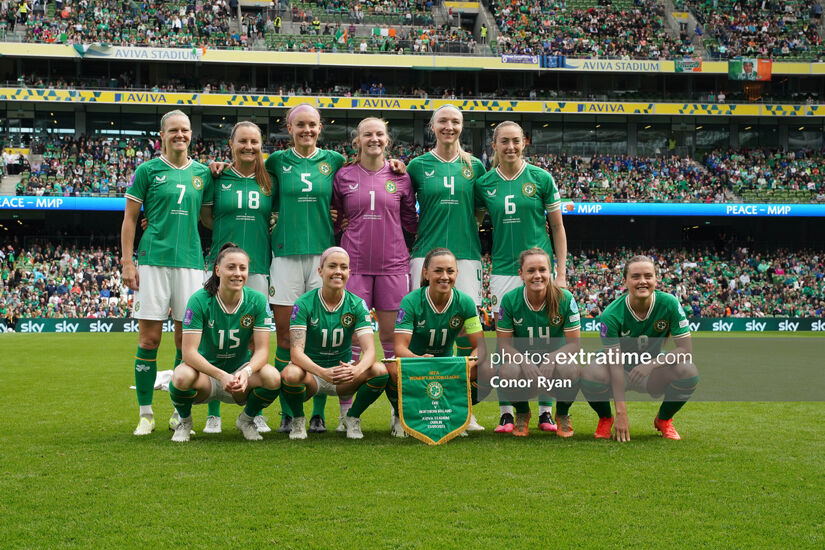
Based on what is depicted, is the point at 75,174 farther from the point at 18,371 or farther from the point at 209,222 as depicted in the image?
A: the point at 209,222

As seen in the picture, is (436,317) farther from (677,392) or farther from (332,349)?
(677,392)

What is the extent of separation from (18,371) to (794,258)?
94.2 ft

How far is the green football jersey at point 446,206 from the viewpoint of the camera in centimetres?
579

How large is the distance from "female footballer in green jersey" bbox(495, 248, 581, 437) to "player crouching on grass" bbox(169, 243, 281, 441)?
159 centimetres

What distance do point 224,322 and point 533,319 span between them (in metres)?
2.05

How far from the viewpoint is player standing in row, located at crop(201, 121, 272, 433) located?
5.70m

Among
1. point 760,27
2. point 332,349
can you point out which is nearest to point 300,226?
point 332,349

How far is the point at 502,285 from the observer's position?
586cm

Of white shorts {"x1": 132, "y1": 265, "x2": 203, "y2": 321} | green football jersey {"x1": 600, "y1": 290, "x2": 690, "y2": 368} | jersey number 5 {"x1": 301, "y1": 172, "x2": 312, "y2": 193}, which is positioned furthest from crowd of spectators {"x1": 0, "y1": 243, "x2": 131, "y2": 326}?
green football jersey {"x1": 600, "y1": 290, "x2": 690, "y2": 368}

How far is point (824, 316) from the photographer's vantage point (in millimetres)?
26016

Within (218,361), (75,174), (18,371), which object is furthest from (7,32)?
(218,361)

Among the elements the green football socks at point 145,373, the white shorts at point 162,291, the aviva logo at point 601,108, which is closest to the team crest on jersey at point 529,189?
the white shorts at point 162,291

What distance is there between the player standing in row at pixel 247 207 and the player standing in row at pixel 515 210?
5.28 feet

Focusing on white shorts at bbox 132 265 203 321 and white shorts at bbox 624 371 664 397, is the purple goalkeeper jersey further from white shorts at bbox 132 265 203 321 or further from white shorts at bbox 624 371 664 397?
white shorts at bbox 624 371 664 397
